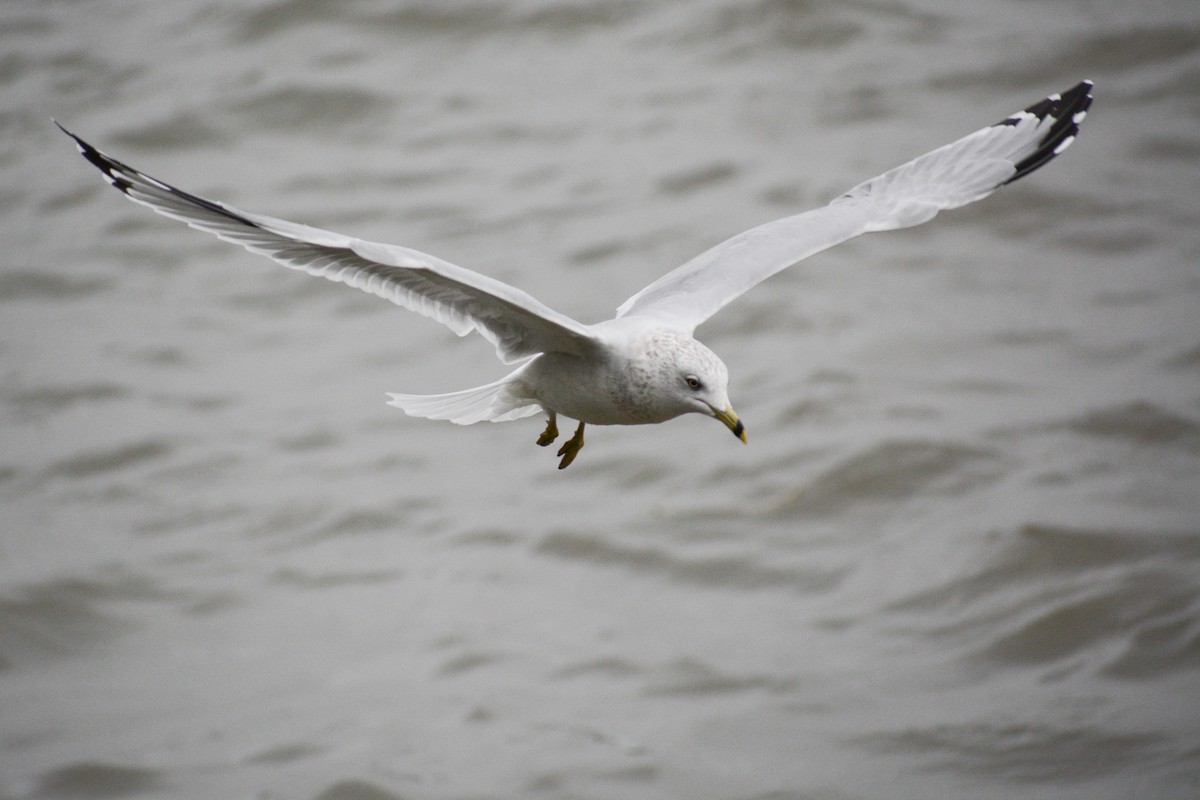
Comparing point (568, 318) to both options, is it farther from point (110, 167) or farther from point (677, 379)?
point (110, 167)

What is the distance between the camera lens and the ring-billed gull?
4.32 m

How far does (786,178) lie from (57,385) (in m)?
6.16

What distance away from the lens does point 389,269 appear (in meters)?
4.59

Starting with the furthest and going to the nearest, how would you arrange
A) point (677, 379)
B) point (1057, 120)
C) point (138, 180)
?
point (1057, 120)
point (677, 379)
point (138, 180)

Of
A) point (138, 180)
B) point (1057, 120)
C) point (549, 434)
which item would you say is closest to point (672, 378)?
point (549, 434)

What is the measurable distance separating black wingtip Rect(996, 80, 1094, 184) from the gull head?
1.92 m

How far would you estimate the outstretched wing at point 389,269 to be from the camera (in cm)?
414

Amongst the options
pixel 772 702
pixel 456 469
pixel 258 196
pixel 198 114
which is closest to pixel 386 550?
pixel 456 469

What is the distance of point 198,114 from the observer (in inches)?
562

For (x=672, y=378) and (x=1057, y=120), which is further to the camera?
(x=1057, y=120)

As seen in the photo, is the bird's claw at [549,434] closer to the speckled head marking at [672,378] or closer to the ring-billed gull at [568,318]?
the ring-billed gull at [568,318]

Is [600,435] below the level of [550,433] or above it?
above

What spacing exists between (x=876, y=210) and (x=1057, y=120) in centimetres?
101

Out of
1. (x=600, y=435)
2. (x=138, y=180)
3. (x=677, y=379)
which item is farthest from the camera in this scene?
(x=600, y=435)
